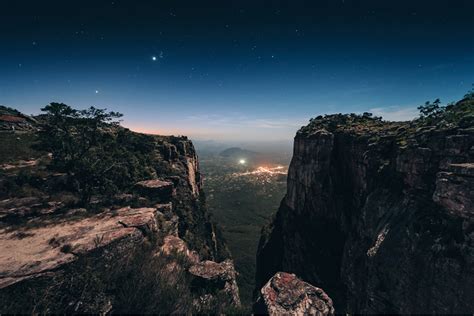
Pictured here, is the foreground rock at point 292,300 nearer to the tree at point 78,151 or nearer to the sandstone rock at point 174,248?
the sandstone rock at point 174,248

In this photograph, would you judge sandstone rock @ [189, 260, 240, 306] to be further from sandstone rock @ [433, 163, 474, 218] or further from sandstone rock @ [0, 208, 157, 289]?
sandstone rock @ [433, 163, 474, 218]

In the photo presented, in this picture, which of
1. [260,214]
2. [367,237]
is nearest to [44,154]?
[367,237]

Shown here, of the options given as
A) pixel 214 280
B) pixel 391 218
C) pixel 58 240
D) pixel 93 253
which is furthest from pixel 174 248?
pixel 391 218

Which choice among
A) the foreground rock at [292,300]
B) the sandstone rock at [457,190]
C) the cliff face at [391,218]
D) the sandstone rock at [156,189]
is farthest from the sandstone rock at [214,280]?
the sandstone rock at [457,190]

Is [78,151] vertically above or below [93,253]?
above

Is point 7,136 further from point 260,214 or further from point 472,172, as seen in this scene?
point 260,214

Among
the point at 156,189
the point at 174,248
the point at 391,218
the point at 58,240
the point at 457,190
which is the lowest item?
the point at 174,248

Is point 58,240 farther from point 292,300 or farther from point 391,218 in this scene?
point 391,218

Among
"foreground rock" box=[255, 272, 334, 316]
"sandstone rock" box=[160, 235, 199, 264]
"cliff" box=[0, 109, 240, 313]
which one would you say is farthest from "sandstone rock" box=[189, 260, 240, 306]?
"foreground rock" box=[255, 272, 334, 316]

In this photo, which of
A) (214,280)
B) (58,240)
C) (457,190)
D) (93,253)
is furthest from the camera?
(214,280)
